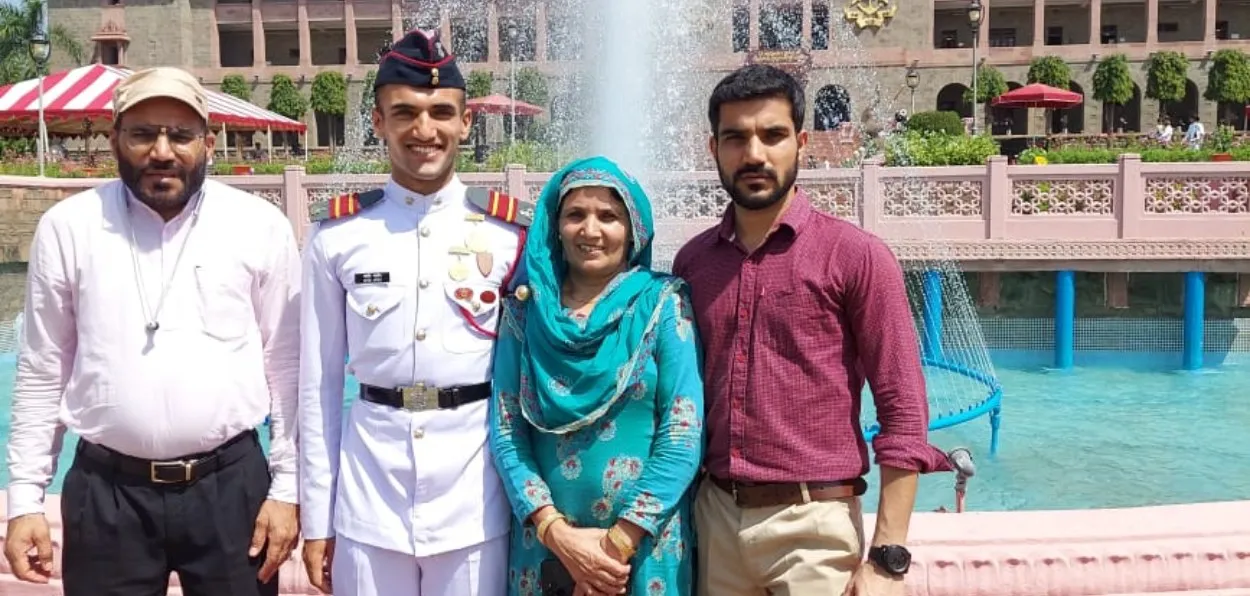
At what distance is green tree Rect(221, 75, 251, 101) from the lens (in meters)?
41.8

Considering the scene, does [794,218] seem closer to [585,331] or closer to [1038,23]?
[585,331]

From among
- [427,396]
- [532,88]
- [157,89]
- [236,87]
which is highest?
[236,87]

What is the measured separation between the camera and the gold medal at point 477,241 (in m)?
2.54

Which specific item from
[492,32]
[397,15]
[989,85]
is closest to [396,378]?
[989,85]

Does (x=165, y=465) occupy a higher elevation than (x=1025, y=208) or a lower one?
lower

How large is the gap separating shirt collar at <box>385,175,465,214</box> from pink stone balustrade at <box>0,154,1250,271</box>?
8.38 meters

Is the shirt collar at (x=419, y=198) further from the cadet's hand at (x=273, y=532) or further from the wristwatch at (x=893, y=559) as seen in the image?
the wristwatch at (x=893, y=559)

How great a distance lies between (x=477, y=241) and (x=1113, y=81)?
1594 inches

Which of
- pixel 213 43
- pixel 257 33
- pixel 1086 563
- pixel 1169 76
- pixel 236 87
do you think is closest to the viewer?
pixel 1086 563

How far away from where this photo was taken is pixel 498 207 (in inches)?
102

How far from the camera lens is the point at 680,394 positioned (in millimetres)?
2279

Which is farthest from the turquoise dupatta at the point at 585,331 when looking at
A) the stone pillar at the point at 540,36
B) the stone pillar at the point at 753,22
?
the stone pillar at the point at 753,22

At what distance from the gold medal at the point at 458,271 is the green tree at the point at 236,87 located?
139 feet

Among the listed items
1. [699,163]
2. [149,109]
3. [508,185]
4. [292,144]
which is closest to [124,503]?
[149,109]
